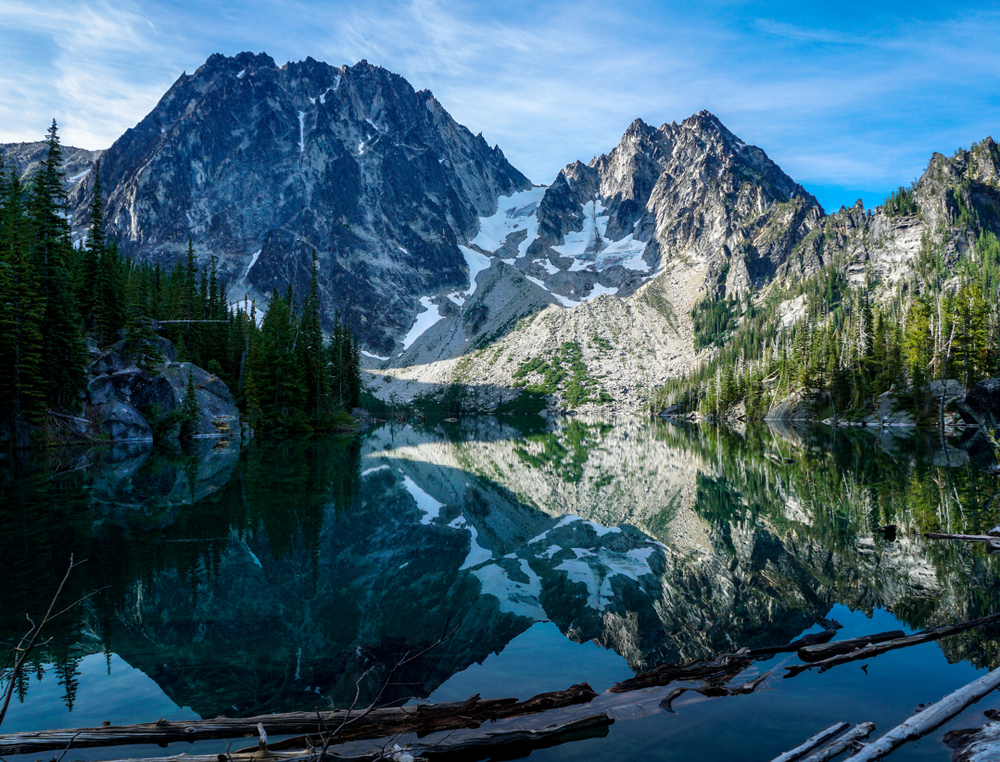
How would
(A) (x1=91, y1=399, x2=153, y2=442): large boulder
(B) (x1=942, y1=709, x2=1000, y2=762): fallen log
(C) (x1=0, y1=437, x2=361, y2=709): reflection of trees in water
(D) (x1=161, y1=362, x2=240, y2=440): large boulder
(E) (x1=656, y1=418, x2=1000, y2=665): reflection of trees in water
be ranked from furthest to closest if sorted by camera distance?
(D) (x1=161, y1=362, x2=240, y2=440): large boulder → (A) (x1=91, y1=399, x2=153, y2=442): large boulder → (E) (x1=656, y1=418, x2=1000, y2=665): reflection of trees in water → (C) (x1=0, y1=437, x2=361, y2=709): reflection of trees in water → (B) (x1=942, y1=709, x2=1000, y2=762): fallen log

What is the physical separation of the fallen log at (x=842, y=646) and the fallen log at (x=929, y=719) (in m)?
2.26

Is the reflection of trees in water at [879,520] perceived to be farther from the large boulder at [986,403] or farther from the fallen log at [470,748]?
the large boulder at [986,403]

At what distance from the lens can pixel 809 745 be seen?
6426mm

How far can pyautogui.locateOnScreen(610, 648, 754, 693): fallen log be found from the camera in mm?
9273

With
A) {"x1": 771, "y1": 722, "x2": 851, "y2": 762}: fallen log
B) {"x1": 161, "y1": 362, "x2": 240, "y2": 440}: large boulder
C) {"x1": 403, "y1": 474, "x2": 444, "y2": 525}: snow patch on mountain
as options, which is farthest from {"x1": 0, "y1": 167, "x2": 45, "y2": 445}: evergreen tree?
{"x1": 771, "y1": 722, "x2": 851, "y2": 762}: fallen log

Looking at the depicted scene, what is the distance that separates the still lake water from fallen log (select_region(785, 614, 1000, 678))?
0.19 m

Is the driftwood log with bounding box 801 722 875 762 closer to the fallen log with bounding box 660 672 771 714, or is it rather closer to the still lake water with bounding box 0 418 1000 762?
the still lake water with bounding box 0 418 1000 762

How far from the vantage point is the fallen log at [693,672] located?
9273 mm

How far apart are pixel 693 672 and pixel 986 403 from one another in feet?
215

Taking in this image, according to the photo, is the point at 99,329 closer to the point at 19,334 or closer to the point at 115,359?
the point at 115,359

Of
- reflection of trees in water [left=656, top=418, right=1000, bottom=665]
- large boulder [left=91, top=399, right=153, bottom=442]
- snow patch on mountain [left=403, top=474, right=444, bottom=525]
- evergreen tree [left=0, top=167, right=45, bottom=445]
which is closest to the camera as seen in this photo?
reflection of trees in water [left=656, top=418, right=1000, bottom=665]

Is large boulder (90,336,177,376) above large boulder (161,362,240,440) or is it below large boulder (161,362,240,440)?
above

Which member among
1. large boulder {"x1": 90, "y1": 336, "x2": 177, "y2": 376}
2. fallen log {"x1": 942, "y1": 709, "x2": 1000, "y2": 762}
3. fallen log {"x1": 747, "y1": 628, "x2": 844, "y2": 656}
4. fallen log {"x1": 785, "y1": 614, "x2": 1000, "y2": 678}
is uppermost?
large boulder {"x1": 90, "y1": 336, "x2": 177, "y2": 376}

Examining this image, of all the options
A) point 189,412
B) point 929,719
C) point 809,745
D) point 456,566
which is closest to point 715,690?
point 809,745
